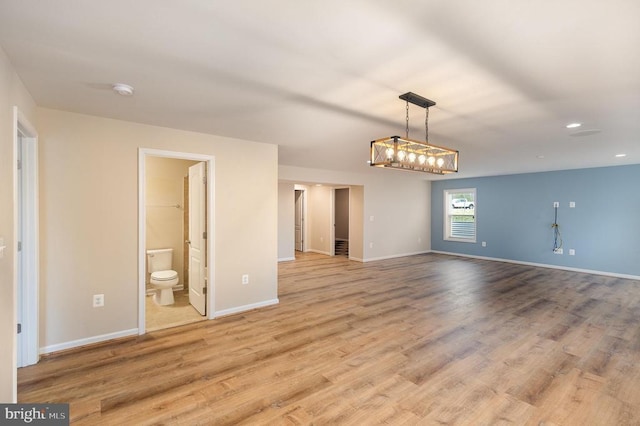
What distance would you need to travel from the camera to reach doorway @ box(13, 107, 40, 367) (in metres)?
2.69

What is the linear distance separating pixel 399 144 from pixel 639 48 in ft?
5.22

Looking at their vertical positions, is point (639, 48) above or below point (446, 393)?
above

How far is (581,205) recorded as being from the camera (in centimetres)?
671

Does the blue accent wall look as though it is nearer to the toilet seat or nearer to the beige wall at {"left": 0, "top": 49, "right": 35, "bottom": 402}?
the toilet seat

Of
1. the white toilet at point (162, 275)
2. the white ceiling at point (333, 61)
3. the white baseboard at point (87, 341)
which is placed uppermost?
the white ceiling at point (333, 61)

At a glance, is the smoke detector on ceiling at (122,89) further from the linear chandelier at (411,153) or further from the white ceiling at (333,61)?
the linear chandelier at (411,153)

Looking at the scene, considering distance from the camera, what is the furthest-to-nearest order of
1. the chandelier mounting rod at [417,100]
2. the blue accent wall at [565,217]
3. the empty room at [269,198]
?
1. the blue accent wall at [565,217]
2. the chandelier mounting rod at [417,100]
3. the empty room at [269,198]

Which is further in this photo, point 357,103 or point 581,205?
point 581,205

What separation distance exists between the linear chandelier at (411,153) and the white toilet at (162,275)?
3401 millimetres

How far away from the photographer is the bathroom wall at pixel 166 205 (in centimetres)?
507

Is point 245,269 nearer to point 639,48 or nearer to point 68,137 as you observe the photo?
point 68,137

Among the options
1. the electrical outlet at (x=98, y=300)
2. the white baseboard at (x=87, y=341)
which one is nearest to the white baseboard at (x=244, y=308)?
the white baseboard at (x=87, y=341)

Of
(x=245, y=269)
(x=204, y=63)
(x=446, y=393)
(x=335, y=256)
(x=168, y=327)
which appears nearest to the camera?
(x=204, y=63)

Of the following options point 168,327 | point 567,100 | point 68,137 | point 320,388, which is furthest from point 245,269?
point 567,100
